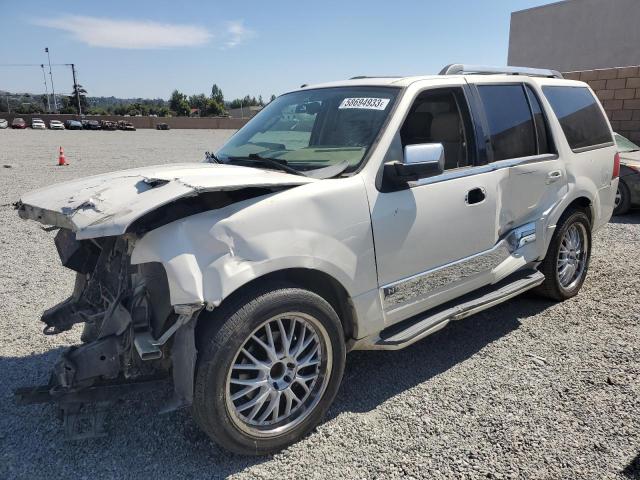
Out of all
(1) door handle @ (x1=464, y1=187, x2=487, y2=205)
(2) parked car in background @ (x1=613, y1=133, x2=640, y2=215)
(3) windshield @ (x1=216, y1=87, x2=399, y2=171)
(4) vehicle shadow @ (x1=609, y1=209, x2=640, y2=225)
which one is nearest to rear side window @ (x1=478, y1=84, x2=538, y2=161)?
(1) door handle @ (x1=464, y1=187, x2=487, y2=205)

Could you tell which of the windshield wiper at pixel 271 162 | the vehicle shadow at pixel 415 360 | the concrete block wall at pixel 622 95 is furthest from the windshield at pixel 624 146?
the windshield wiper at pixel 271 162

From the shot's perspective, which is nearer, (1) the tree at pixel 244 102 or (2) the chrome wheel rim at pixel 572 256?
(2) the chrome wheel rim at pixel 572 256

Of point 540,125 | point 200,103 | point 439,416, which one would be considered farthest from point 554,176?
point 200,103

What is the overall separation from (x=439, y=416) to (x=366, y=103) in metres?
2.14

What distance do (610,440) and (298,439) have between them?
1812 millimetres

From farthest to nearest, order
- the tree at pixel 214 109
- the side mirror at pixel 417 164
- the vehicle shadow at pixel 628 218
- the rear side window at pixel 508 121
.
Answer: the tree at pixel 214 109 → the vehicle shadow at pixel 628 218 → the rear side window at pixel 508 121 → the side mirror at pixel 417 164

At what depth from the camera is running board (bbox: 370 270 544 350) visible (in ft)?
10.8

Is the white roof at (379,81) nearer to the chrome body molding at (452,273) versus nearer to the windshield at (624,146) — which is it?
the chrome body molding at (452,273)

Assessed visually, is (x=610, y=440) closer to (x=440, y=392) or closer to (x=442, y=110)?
(x=440, y=392)

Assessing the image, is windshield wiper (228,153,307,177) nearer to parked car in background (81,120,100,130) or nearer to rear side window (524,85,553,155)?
rear side window (524,85,553,155)

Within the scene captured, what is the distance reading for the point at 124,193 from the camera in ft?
9.07

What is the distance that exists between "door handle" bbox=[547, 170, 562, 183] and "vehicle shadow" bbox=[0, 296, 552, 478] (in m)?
1.50

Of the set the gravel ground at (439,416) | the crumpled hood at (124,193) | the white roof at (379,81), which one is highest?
the white roof at (379,81)

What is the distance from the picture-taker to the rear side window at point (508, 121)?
407 centimetres
